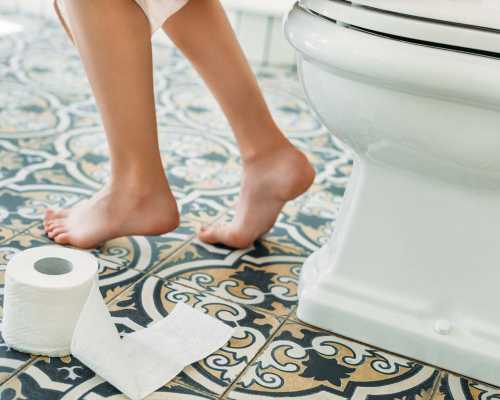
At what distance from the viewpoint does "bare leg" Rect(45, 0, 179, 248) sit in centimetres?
94

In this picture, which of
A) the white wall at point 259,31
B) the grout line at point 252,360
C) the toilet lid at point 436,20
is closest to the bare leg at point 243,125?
the grout line at point 252,360

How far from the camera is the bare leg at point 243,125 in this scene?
1068mm

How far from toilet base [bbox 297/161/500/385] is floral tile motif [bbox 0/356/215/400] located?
0.80ft

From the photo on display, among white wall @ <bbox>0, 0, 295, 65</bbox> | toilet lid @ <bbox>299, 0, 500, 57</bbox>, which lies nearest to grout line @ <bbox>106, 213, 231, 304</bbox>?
toilet lid @ <bbox>299, 0, 500, 57</bbox>

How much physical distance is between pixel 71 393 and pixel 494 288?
0.54 m

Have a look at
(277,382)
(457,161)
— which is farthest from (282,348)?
(457,161)

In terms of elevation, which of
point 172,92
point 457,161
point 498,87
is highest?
point 498,87

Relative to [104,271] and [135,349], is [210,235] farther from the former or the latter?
[135,349]

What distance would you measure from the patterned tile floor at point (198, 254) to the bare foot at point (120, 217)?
0.04 meters

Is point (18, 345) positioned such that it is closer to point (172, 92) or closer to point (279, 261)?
point (279, 261)

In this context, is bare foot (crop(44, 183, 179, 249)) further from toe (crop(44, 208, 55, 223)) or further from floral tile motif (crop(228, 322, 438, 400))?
floral tile motif (crop(228, 322, 438, 400))

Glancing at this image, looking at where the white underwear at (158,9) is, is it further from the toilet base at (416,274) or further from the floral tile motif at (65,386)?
the floral tile motif at (65,386)

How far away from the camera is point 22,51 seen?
1990 mm

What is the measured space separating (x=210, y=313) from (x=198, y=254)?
163 mm
